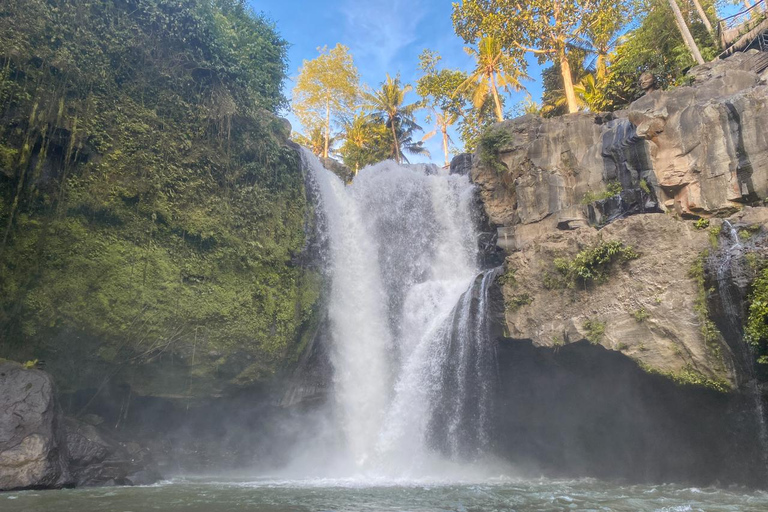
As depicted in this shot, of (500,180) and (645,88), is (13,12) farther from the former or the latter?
(645,88)

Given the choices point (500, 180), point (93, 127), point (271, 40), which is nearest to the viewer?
point (93, 127)

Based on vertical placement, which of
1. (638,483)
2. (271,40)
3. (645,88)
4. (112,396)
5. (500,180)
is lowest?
(638,483)

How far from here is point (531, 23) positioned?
2609cm

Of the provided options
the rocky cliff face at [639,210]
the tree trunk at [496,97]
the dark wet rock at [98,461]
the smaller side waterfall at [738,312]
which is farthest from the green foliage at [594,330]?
the tree trunk at [496,97]

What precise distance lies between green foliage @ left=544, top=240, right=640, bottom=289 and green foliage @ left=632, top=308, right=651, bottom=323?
3.72 ft

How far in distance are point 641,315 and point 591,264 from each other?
170 centimetres

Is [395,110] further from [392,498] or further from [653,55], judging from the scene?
[392,498]

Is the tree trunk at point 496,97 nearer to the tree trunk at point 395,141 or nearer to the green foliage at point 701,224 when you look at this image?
the tree trunk at point 395,141

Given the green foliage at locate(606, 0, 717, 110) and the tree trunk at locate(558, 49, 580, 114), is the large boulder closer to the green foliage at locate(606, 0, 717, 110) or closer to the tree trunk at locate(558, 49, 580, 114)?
the tree trunk at locate(558, 49, 580, 114)

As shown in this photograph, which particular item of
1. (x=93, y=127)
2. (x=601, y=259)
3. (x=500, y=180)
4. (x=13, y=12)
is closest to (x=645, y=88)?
(x=500, y=180)

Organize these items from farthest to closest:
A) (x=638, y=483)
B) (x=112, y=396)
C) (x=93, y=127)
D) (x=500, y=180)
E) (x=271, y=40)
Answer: (x=271, y=40), (x=500, y=180), (x=112, y=396), (x=93, y=127), (x=638, y=483)

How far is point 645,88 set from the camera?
21.4 meters

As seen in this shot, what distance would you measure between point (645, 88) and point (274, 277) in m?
18.0

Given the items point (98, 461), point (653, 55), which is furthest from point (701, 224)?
point (98, 461)
